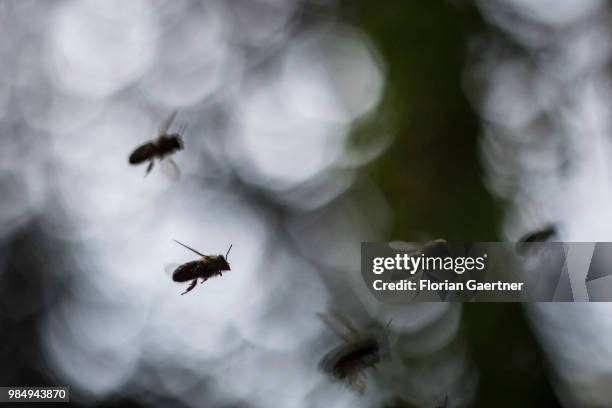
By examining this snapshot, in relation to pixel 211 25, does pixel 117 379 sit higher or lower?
lower

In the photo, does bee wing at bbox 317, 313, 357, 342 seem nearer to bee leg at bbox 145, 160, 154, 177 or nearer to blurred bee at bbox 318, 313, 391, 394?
blurred bee at bbox 318, 313, 391, 394

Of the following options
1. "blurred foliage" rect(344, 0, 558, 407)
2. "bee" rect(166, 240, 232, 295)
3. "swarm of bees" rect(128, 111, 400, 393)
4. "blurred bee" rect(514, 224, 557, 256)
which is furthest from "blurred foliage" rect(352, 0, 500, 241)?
"bee" rect(166, 240, 232, 295)

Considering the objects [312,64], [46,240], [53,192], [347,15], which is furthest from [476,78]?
[46,240]

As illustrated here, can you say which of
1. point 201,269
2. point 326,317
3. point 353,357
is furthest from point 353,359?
point 201,269

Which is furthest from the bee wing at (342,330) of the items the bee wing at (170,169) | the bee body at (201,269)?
the bee wing at (170,169)

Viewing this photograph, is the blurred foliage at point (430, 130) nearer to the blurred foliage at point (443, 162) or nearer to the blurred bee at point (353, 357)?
the blurred foliage at point (443, 162)

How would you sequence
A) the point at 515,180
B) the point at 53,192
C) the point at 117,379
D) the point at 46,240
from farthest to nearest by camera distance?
the point at 46,240, the point at 53,192, the point at 117,379, the point at 515,180

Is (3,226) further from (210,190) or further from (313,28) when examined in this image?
(313,28)

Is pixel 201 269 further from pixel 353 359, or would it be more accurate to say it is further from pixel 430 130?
pixel 430 130
